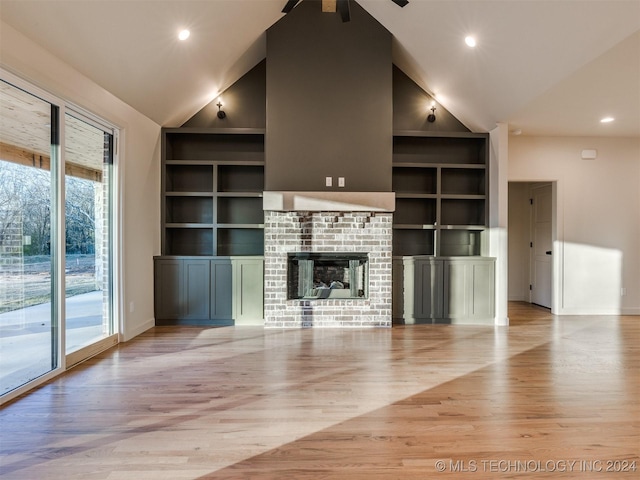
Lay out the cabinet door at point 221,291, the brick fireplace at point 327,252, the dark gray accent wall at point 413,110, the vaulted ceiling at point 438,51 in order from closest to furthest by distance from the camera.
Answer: the vaulted ceiling at point 438,51, the brick fireplace at point 327,252, the cabinet door at point 221,291, the dark gray accent wall at point 413,110

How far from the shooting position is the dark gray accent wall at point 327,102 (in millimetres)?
4668

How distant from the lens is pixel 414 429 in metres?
2.19

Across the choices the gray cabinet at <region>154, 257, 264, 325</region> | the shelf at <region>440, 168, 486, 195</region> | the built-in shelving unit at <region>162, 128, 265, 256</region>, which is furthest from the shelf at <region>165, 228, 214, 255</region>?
the shelf at <region>440, 168, 486, 195</region>

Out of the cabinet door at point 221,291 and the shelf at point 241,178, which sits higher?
the shelf at point 241,178

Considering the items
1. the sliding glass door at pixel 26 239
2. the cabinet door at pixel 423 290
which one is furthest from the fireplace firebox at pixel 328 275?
the sliding glass door at pixel 26 239

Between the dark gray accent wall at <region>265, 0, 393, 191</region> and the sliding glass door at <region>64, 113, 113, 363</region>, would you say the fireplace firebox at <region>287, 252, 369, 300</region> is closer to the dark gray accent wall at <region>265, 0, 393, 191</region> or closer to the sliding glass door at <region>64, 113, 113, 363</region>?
the dark gray accent wall at <region>265, 0, 393, 191</region>

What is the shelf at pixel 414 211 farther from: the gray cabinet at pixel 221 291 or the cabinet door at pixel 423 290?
the gray cabinet at pixel 221 291

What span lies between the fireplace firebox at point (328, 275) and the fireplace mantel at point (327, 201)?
23.9 inches

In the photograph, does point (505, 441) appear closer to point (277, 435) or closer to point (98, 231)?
point (277, 435)

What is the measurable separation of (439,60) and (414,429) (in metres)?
3.98

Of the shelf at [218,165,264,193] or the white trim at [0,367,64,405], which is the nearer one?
the white trim at [0,367,64,405]

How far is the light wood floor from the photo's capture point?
1854 millimetres

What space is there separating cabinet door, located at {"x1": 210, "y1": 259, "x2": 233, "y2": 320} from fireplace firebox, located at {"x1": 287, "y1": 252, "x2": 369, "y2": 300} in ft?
2.60

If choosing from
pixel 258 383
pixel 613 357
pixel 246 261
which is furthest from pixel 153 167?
pixel 613 357
